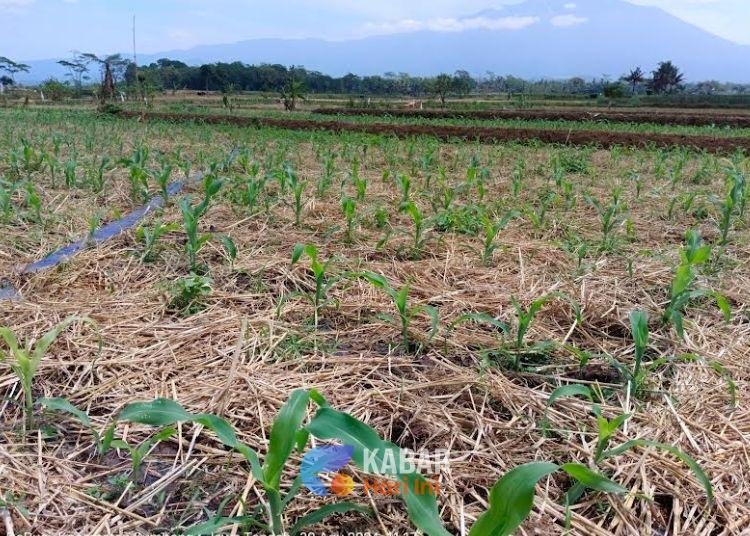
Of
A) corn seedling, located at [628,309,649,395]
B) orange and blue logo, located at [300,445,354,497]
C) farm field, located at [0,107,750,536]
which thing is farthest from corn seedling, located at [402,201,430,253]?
orange and blue logo, located at [300,445,354,497]

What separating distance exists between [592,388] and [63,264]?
245 centimetres

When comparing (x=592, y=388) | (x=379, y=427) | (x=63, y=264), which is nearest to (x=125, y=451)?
(x=379, y=427)

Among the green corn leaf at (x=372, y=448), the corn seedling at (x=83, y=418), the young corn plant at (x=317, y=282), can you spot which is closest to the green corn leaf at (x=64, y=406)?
the corn seedling at (x=83, y=418)

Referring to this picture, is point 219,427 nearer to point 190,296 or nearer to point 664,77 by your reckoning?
point 190,296

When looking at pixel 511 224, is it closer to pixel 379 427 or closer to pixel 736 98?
pixel 379 427

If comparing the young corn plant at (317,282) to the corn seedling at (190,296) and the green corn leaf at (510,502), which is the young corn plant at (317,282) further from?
the green corn leaf at (510,502)

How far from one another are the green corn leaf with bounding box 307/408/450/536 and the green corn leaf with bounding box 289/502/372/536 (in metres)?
0.10

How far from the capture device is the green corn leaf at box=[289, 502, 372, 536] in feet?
3.64

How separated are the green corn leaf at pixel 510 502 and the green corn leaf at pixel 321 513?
28cm

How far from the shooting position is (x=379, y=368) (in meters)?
1.83

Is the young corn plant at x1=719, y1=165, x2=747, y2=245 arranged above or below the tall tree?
below

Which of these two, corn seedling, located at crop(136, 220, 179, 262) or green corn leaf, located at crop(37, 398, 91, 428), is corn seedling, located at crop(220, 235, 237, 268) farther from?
green corn leaf, located at crop(37, 398, 91, 428)

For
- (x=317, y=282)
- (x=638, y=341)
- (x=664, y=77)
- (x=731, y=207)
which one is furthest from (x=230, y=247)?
(x=664, y=77)

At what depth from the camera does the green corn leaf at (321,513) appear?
1.11 metres
